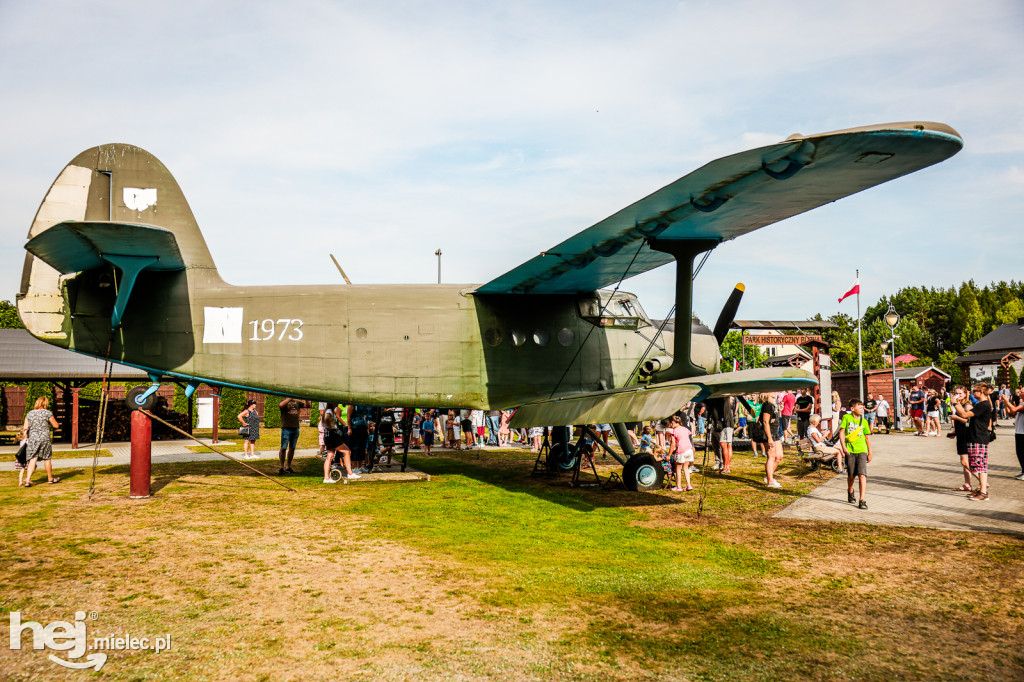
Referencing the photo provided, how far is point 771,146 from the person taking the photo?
22.9 ft

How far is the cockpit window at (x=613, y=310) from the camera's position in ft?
43.8

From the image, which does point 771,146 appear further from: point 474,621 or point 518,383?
point 518,383

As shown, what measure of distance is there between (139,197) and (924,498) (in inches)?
607

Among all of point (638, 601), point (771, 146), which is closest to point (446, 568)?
point (638, 601)

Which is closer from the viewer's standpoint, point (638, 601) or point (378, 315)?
point (638, 601)

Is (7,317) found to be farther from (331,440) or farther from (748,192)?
(748,192)

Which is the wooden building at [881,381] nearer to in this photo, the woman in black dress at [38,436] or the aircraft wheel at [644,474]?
the aircraft wheel at [644,474]

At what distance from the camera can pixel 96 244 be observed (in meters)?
9.65

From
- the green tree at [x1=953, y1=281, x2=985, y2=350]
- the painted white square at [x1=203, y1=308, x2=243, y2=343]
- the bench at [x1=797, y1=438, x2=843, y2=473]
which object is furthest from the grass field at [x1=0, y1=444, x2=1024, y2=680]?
the green tree at [x1=953, y1=281, x2=985, y2=350]

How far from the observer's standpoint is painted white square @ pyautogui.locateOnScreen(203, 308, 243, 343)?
11898 millimetres

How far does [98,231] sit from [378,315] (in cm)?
486

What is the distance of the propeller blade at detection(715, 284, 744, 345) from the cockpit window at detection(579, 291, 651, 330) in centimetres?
160

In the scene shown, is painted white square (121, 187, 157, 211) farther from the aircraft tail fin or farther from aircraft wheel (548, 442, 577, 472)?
aircraft wheel (548, 442, 577, 472)

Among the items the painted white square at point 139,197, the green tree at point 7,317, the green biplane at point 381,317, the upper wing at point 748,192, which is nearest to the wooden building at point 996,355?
the green biplane at point 381,317
